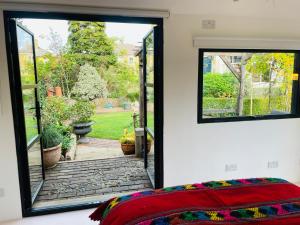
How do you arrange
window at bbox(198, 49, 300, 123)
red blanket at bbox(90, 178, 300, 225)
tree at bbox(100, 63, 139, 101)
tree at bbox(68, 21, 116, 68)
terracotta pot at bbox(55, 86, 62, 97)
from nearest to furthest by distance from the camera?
red blanket at bbox(90, 178, 300, 225), window at bbox(198, 49, 300, 123), tree at bbox(68, 21, 116, 68), terracotta pot at bbox(55, 86, 62, 97), tree at bbox(100, 63, 139, 101)

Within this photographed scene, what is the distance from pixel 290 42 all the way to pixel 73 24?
3.96 meters

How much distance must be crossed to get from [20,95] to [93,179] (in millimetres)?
1710

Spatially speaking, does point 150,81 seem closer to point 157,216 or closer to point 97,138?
point 157,216

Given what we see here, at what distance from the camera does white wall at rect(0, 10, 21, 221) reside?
2.30m

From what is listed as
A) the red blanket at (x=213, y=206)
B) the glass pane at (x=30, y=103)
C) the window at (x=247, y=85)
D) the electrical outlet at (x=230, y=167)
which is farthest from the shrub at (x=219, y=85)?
the glass pane at (x=30, y=103)

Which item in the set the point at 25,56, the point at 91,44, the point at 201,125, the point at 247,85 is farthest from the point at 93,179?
the point at 91,44

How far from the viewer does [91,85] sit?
5.77 metres

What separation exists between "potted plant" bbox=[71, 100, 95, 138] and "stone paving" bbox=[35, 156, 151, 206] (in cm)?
130

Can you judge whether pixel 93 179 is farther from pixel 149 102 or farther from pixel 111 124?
pixel 111 124

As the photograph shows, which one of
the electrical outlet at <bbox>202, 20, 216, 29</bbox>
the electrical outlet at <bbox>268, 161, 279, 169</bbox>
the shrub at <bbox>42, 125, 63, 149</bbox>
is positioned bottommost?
the electrical outlet at <bbox>268, 161, 279, 169</bbox>

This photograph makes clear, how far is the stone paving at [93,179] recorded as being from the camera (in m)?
3.07

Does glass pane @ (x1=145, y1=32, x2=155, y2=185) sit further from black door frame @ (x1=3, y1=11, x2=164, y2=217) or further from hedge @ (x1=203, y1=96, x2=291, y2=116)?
hedge @ (x1=203, y1=96, x2=291, y2=116)

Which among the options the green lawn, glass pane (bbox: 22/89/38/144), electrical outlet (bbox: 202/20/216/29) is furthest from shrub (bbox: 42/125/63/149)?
electrical outlet (bbox: 202/20/216/29)

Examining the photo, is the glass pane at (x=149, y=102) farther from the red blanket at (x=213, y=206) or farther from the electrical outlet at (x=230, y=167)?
the red blanket at (x=213, y=206)
